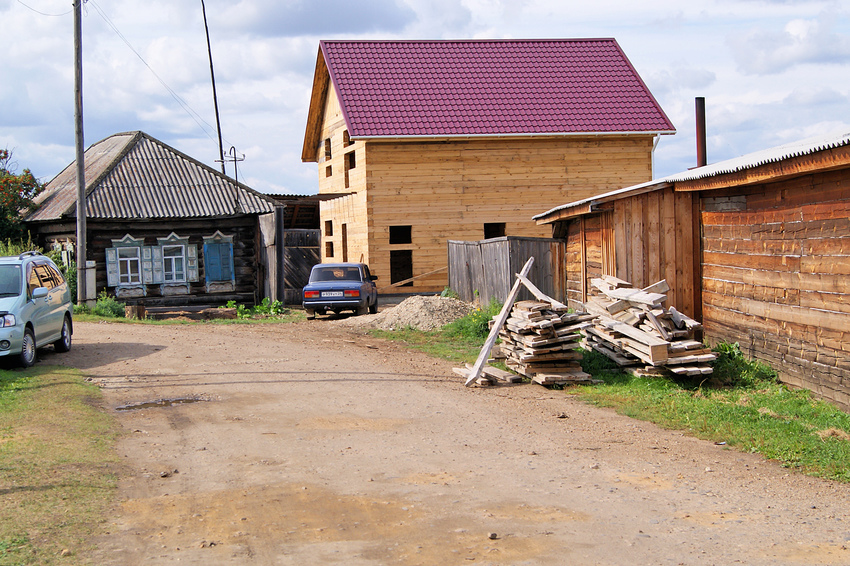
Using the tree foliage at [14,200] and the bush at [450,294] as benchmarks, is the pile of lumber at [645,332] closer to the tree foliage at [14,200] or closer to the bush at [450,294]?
the bush at [450,294]

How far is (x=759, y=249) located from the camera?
11211mm

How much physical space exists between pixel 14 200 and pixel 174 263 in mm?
5884

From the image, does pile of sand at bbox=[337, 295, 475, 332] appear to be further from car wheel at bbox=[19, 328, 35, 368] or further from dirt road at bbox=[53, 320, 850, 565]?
car wheel at bbox=[19, 328, 35, 368]

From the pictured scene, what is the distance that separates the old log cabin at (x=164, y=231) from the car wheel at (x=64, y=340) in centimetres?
1097

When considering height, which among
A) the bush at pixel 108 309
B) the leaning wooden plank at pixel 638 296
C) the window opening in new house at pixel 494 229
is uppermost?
the window opening in new house at pixel 494 229

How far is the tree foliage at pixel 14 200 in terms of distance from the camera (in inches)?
1046

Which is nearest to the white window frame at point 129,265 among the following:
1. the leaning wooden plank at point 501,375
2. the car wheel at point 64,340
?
the car wheel at point 64,340

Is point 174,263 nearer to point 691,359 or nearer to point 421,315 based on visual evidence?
point 421,315

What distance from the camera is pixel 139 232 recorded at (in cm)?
2656

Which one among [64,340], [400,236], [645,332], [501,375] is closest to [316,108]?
[400,236]

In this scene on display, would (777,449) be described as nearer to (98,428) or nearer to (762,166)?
(762,166)

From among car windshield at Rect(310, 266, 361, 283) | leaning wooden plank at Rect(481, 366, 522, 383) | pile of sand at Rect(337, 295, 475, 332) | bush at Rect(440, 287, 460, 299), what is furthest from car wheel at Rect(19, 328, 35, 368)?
bush at Rect(440, 287, 460, 299)

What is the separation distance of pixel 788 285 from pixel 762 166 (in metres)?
1.68

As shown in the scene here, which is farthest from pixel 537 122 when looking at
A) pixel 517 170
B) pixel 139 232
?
pixel 139 232
